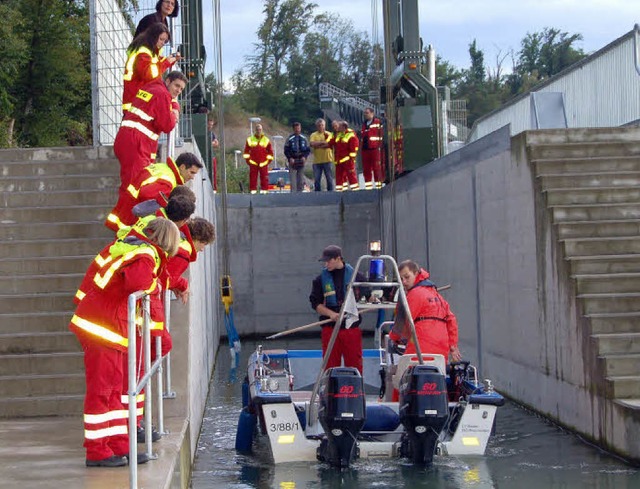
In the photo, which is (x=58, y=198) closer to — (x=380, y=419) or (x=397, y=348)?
(x=397, y=348)

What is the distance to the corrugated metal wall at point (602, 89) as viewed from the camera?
1445 centimetres

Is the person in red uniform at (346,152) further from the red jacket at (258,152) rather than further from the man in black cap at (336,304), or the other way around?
the man in black cap at (336,304)

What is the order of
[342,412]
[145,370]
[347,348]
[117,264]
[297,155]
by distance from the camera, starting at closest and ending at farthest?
[117,264] → [145,370] → [342,412] → [347,348] → [297,155]

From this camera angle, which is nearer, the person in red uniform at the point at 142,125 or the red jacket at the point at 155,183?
the red jacket at the point at 155,183

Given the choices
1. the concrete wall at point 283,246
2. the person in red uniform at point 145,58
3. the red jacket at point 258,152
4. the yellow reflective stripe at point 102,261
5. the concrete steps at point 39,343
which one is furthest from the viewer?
the red jacket at point 258,152

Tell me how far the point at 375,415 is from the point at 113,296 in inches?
145

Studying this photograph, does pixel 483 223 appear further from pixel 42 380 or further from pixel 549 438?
pixel 42 380

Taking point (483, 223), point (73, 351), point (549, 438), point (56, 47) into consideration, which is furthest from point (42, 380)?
point (56, 47)

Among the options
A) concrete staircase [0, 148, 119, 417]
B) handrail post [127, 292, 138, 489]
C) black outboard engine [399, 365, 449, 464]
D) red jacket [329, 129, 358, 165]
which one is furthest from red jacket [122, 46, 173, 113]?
red jacket [329, 129, 358, 165]

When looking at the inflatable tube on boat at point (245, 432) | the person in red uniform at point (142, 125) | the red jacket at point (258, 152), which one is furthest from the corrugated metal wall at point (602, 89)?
the red jacket at point (258, 152)

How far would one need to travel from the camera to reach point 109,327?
21.8 ft

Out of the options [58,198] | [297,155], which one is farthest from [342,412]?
[297,155]

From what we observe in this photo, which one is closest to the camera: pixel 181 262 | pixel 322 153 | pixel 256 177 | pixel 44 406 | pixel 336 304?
pixel 181 262

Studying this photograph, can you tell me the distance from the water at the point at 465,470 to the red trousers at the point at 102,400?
224cm
